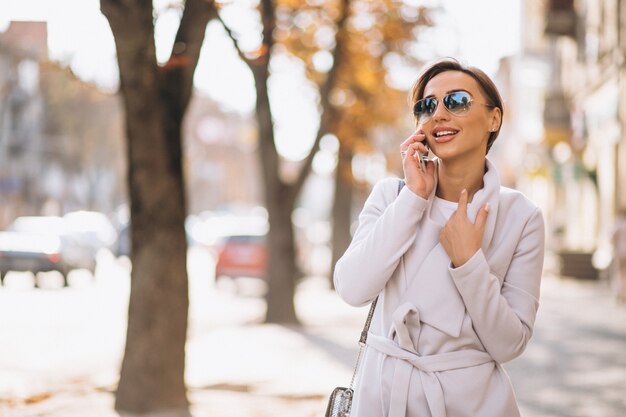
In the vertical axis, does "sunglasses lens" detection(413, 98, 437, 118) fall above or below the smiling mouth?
above

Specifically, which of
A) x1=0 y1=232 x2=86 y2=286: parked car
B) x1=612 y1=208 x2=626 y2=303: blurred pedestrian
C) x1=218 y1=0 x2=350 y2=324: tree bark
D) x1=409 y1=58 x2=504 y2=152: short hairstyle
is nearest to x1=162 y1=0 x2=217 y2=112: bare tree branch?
x1=409 y1=58 x2=504 y2=152: short hairstyle

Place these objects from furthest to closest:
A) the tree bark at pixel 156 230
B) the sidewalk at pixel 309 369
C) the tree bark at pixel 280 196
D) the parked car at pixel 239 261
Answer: the parked car at pixel 239 261 → the tree bark at pixel 280 196 → the sidewalk at pixel 309 369 → the tree bark at pixel 156 230

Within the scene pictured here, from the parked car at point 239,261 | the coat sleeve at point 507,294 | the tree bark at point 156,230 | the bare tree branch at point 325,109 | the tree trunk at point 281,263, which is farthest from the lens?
the parked car at point 239,261

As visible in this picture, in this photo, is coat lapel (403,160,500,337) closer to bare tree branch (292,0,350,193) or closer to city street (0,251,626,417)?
city street (0,251,626,417)

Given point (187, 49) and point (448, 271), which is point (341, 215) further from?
point (448, 271)

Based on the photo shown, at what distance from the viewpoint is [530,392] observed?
30.3ft

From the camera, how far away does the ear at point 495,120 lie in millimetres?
2938

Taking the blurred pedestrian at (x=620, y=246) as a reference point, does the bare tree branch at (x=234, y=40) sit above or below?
above

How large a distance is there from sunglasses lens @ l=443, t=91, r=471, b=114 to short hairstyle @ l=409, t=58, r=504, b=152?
0.25 ft

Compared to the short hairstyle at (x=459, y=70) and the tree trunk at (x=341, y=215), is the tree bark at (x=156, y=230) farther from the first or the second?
the tree trunk at (x=341, y=215)

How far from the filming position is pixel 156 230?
26.1 feet

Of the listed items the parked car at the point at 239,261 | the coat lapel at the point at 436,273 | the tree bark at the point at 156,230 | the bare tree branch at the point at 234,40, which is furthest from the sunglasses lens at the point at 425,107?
the parked car at the point at 239,261

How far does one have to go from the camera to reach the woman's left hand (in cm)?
269

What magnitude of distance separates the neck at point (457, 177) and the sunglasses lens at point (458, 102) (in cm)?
15
